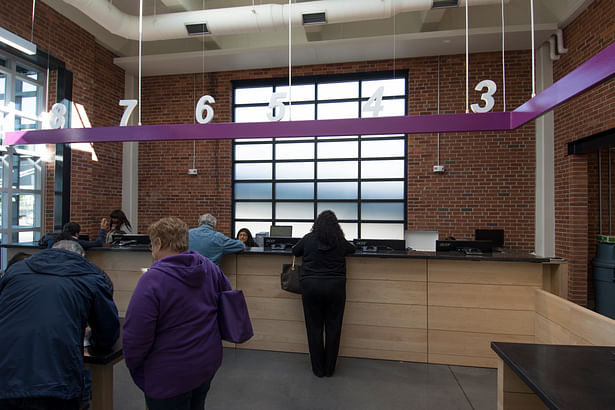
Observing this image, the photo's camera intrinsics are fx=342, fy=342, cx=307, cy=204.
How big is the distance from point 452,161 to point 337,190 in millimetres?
2130

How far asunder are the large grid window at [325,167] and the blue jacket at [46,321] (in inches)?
198

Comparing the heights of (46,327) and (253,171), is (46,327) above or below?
below

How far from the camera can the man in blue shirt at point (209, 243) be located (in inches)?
128

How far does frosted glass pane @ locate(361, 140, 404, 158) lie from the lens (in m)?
6.41

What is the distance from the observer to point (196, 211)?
6953 mm

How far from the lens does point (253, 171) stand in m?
6.90

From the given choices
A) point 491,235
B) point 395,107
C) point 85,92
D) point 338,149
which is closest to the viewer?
point 491,235

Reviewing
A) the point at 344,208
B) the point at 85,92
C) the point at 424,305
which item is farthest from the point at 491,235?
the point at 85,92

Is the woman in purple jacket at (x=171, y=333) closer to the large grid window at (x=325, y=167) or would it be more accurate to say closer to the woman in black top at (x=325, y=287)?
the woman in black top at (x=325, y=287)

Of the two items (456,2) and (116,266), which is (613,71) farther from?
(116,266)

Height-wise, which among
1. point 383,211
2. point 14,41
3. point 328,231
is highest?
point 14,41

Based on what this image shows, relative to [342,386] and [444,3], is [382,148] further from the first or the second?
[342,386]

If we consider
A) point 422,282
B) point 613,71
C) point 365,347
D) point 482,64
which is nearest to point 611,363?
point 613,71

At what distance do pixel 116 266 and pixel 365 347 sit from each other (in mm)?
2886
